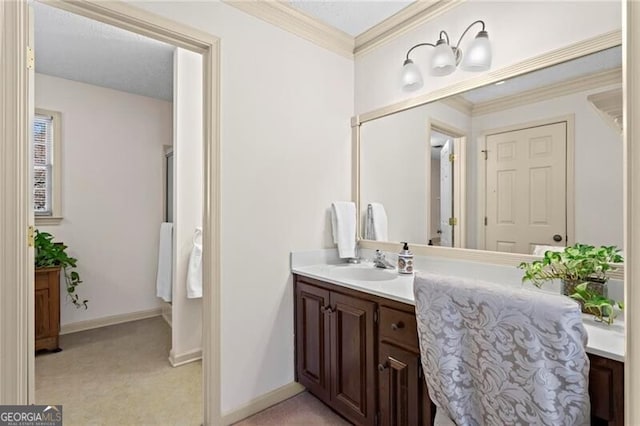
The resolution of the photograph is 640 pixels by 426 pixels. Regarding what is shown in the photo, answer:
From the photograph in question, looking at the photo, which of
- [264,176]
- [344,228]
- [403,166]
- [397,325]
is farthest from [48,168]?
[397,325]

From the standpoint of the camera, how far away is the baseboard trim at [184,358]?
2.51 metres

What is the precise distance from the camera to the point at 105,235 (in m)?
3.42

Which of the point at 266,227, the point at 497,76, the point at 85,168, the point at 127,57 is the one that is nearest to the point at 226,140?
the point at 266,227

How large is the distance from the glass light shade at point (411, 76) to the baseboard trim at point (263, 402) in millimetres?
2046

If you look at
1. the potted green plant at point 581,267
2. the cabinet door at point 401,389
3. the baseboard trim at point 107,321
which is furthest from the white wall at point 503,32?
the baseboard trim at point 107,321

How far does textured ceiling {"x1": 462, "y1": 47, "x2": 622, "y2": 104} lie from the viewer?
136 cm

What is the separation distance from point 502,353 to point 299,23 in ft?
7.05

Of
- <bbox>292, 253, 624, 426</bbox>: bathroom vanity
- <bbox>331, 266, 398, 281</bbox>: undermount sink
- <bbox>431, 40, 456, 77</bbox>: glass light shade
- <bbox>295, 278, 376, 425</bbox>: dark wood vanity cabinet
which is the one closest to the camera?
<bbox>292, 253, 624, 426</bbox>: bathroom vanity

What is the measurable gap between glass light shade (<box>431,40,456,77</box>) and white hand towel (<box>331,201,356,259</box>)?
1053 mm

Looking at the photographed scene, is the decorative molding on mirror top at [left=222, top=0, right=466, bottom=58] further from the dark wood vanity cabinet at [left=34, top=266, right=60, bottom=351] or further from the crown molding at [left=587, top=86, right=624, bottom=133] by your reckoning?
the dark wood vanity cabinet at [left=34, top=266, right=60, bottom=351]

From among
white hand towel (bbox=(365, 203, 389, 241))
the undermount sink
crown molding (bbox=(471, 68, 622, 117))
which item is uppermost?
crown molding (bbox=(471, 68, 622, 117))

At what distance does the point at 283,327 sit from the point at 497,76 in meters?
1.90

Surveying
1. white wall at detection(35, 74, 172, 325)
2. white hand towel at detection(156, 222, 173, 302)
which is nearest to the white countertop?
white hand towel at detection(156, 222, 173, 302)

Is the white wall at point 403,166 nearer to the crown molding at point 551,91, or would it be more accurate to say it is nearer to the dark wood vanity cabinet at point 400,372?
the crown molding at point 551,91
